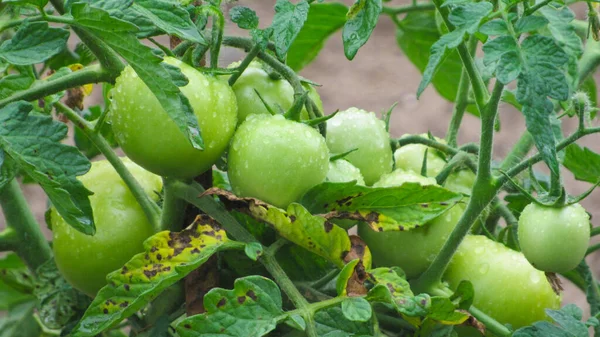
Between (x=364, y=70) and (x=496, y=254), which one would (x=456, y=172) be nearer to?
(x=496, y=254)

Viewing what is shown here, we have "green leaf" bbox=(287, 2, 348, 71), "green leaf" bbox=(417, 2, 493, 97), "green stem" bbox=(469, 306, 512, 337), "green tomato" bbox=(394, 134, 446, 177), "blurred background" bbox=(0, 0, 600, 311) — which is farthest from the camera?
"blurred background" bbox=(0, 0, 600, 311)

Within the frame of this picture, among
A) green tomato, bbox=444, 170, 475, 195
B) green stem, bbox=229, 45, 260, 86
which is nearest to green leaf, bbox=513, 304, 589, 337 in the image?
green tomato, bbox=444, 170, 475, 195

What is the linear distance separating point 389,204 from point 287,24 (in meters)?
0.14

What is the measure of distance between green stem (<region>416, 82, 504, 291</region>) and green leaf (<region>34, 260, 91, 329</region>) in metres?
0.29

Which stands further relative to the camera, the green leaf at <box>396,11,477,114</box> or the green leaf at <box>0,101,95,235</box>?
the green leaf at <box>396,11,477,114</box>

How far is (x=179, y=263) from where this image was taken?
49 centimetres

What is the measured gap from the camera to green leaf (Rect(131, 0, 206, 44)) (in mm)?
437

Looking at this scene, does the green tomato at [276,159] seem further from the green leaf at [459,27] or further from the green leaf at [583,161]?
the green leaf at [583,161]

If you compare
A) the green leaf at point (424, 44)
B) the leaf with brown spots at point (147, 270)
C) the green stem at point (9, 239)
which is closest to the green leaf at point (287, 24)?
the leaf with brown spots at point (147, 270)

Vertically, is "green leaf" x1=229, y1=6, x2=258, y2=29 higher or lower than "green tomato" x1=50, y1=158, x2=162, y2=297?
higher

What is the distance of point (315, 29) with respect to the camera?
916mm

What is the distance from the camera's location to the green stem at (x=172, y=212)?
1.75ft

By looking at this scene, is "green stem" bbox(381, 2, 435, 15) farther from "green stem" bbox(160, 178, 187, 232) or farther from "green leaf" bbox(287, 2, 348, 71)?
"green stem" bbox(160, 178, 187, 232)

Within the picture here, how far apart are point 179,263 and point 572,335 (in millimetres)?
257
